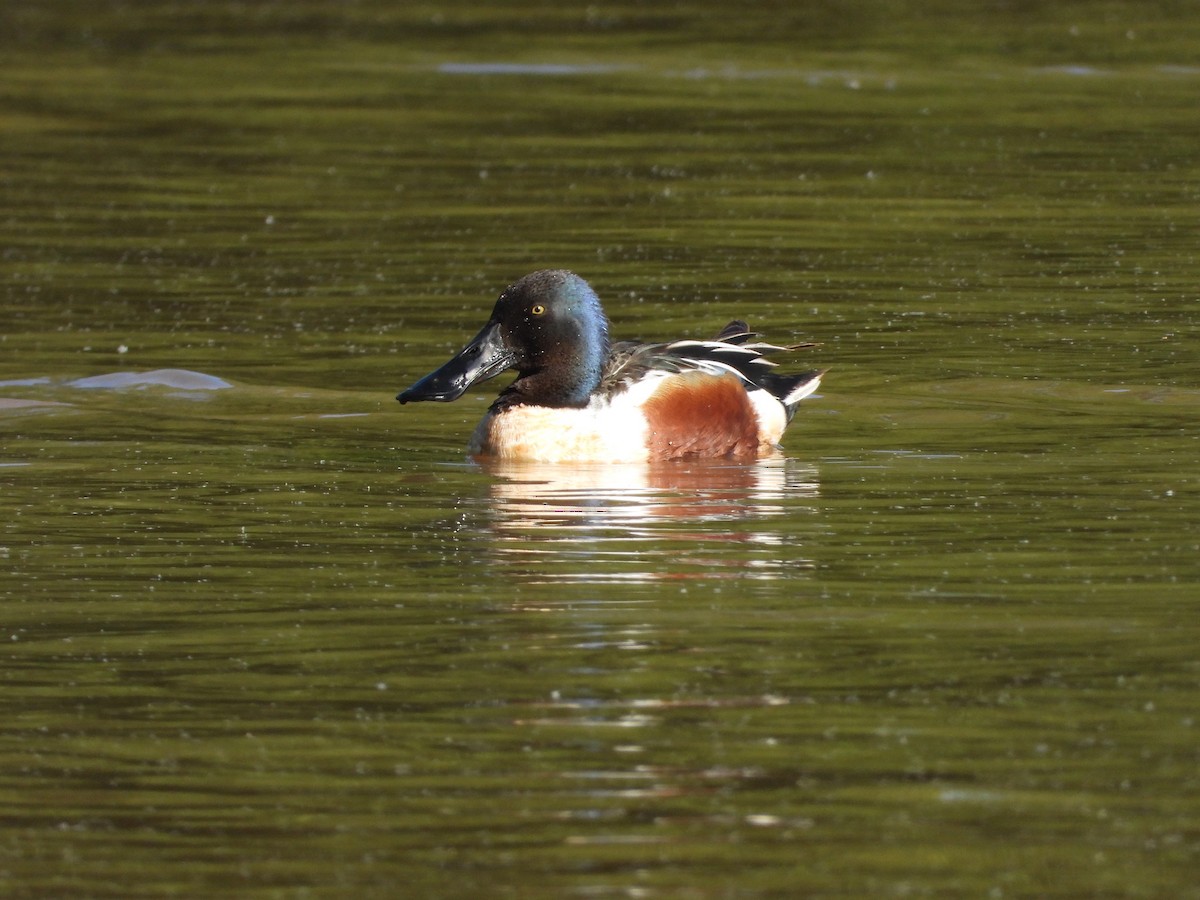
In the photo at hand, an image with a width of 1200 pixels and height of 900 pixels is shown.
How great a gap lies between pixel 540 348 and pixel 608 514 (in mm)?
1754

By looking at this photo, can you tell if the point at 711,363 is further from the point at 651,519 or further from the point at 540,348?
the point at 651,519

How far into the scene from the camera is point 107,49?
82.8 ft

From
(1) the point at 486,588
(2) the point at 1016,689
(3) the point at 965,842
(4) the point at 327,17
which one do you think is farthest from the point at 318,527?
(4) the point at 327,17

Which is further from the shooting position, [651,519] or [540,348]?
[540,348]

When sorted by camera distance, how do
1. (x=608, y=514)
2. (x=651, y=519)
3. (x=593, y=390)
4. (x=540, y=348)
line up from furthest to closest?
(x=540, y=348) → (x=593, y=390) → (x=608, y=514) → (x=651, y=519)

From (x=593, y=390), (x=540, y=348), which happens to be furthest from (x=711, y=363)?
(x=540, y=348)

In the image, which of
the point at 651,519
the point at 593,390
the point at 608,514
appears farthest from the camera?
the point at 593,390

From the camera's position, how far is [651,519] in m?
9.23

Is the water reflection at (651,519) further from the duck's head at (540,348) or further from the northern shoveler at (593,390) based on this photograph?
the duck's head at (540,348)

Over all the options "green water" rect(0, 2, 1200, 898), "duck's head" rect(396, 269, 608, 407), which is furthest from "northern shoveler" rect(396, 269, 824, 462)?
"green water" rect(0, 2, 1200, 898)

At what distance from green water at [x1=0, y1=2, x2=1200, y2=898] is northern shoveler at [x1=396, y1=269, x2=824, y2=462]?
0.83ft

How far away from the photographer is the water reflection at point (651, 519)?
27.3ft

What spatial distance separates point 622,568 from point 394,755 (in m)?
2.08

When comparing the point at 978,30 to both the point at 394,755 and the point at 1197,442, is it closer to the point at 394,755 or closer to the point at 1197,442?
the point at 1197,442
